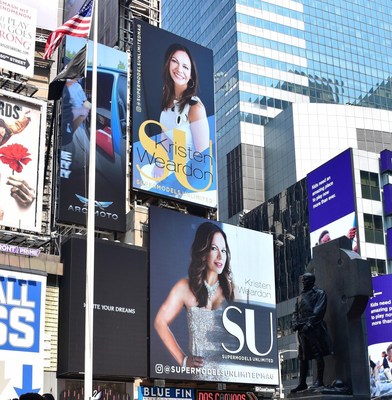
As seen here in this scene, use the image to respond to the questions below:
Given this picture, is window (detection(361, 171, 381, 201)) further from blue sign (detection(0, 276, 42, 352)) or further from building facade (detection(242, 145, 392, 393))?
blue sign (detection(0, 276, 42, 352))

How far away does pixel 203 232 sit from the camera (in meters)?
46.9

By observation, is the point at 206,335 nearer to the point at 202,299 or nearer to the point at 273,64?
the point at 202,299

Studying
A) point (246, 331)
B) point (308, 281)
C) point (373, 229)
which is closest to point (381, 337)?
point (246, 331)

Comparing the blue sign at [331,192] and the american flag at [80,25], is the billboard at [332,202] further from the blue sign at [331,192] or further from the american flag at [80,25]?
the american flag at [80,25]

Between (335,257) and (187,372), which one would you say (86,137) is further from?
(335,257)

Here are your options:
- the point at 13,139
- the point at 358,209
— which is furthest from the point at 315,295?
the point at 358,209

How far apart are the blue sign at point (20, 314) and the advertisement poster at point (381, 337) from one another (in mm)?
27446

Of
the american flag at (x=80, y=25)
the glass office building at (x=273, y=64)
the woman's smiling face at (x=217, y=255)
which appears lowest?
the woman's smiling face at (x=217, y=255)

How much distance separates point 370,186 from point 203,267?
1185 inches

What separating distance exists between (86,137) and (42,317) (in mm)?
11091

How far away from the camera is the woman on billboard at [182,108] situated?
4866cm

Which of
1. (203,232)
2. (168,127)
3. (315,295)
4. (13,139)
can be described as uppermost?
(168,127)

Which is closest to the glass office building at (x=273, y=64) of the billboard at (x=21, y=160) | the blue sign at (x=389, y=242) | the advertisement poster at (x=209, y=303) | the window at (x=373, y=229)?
the window at (x=373, y=229)

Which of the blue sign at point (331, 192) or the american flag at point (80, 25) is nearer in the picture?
the american flag at point (80, 25)
